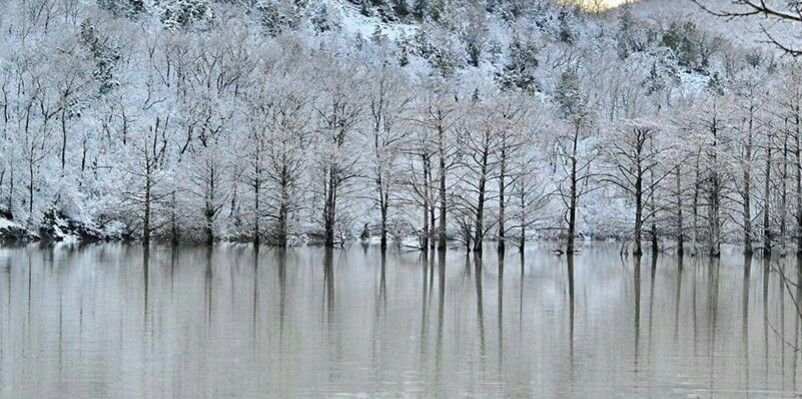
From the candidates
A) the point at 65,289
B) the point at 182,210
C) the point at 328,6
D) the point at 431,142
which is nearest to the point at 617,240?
the point at 431,142

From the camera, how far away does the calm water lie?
11.1 m

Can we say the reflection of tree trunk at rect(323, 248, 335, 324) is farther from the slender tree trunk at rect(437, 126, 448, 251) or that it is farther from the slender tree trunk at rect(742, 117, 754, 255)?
the slender tree trunk at rect(742, 117, 754, 255)

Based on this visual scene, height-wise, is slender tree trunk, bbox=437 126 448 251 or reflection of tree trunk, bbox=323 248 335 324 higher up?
slender tree trunk, bbox=437 126 448 251

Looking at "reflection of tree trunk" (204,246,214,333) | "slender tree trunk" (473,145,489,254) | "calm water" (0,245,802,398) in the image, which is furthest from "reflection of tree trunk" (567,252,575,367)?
"slender tree trunk" (473,145,489,254)

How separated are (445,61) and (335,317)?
86447mm

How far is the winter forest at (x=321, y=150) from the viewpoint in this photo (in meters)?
45.8

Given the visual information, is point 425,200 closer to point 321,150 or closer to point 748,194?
point 321,150

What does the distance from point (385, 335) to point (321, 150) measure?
37.4 metres

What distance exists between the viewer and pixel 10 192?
174ft

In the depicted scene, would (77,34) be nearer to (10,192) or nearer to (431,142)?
(10,192)

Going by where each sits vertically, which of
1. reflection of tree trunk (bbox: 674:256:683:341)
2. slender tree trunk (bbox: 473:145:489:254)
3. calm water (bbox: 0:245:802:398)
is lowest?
reflection of tree trunk (bbox: 674:256:683:341)

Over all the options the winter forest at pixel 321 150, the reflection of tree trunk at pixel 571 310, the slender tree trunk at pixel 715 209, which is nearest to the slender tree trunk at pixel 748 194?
the winter forest at pixel 321 150

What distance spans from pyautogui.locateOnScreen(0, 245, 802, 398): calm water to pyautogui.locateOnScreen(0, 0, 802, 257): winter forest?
7.12m

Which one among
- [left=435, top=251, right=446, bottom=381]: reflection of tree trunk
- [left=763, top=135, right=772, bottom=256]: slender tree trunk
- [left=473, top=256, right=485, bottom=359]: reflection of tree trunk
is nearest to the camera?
[left=435, top=251, right=446, bottom=381]: reflection of tree trunk
